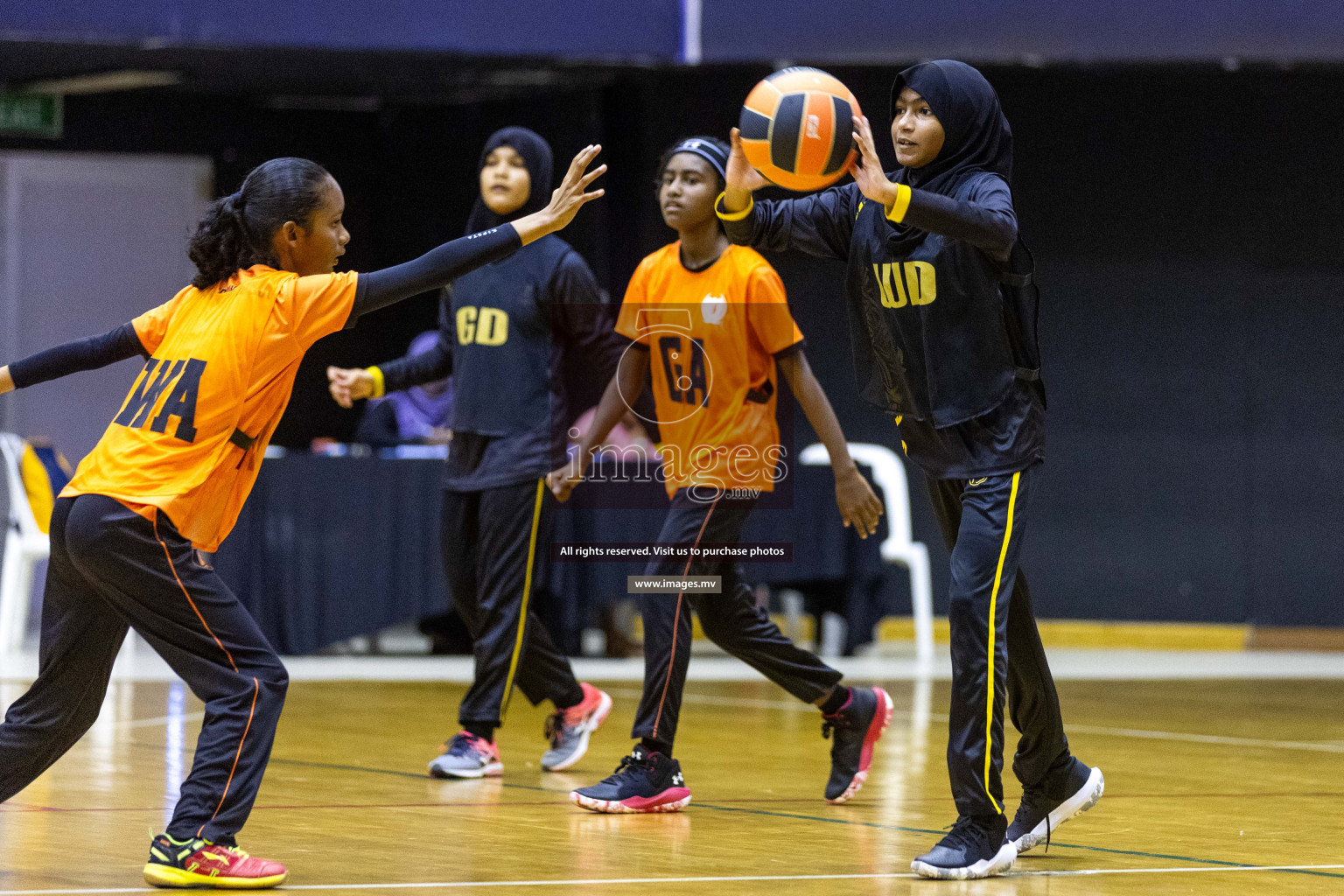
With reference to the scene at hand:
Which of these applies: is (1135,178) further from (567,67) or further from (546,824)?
(546,824)

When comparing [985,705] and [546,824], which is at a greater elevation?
[985,705]

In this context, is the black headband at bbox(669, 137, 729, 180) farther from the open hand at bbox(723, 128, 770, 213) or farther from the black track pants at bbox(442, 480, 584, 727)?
the black track pants at bbox(442, 480, 584, 727)

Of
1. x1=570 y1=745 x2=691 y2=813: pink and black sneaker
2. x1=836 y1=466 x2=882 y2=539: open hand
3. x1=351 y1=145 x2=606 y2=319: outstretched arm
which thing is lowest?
x1=570 y1=745 x2=691 y2=813: pink and black sneaker

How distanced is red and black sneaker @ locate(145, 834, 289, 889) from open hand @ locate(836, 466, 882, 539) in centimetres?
199

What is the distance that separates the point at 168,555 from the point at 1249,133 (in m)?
9.84

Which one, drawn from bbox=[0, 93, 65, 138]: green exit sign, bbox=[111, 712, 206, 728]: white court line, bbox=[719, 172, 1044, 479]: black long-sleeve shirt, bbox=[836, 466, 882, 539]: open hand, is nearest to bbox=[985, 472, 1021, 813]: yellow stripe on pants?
bbox=[719, 172, 1044, 479]: black long-sleeve shirt

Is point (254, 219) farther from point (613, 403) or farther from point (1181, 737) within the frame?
point (1181, 737)

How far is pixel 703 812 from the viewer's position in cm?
477

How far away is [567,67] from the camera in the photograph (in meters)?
11.6

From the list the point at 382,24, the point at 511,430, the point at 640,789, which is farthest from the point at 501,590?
the point at 382,24

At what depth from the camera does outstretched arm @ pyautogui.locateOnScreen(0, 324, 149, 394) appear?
12.3ft

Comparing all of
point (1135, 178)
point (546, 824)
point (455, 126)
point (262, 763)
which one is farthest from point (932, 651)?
point (262, 763)

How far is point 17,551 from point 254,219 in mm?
7077

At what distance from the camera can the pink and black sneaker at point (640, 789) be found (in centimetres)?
474
